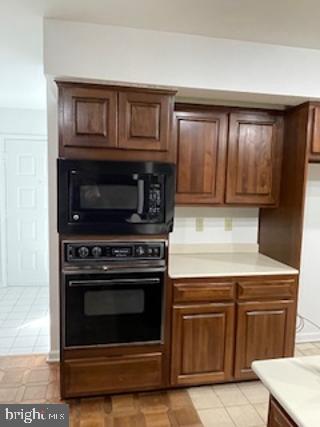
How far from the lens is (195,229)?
9.87 ft

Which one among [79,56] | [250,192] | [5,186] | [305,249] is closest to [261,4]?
[79,56]

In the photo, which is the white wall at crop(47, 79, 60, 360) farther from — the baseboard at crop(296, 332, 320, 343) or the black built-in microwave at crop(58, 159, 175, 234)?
the baseboard at crop(296, 332, 320, 343)

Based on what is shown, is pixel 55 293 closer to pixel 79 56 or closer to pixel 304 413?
pixel 79 56

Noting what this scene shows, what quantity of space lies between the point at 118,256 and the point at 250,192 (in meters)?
1.25

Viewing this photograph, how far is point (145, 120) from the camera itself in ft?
7.36

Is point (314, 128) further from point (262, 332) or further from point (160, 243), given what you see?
point (262, 332)

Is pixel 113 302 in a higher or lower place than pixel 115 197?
lower

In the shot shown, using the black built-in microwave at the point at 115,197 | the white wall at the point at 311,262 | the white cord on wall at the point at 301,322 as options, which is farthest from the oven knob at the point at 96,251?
the white cord on wall at the point at 301,322

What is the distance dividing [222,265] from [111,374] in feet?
3.71

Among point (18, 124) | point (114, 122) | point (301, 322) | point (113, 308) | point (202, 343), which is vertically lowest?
point (301, 322)

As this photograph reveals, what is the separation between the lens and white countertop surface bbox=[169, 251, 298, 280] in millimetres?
2447

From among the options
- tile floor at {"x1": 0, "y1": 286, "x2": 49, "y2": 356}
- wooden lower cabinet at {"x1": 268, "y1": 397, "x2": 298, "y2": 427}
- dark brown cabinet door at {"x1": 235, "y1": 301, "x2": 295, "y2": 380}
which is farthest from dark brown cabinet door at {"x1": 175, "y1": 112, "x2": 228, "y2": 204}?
tile floor at {"x1": 0, "y1": 286, "x2": 49, "y2": 356}

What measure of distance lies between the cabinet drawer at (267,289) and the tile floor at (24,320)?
1.88 m

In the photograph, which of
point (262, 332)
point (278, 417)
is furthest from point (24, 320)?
point (278, 417)
